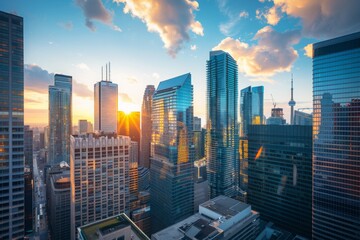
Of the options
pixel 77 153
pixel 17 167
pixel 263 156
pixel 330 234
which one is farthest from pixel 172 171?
pixel 330 234

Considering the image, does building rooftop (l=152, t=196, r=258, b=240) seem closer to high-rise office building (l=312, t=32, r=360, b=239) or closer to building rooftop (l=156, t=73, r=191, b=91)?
high-rise office building (l=312, t=32, r=360, b=239)

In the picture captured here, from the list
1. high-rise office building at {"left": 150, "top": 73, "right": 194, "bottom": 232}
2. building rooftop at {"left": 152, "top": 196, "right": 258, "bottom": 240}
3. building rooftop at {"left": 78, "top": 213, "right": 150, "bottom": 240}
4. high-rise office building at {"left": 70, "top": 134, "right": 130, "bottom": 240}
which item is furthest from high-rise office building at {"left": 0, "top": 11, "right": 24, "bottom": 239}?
high-rise office building at {"left": 150, "top": 73, "right": 194, "bottom": 232}

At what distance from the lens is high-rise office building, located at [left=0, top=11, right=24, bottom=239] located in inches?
2739

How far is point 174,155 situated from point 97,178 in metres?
50.1

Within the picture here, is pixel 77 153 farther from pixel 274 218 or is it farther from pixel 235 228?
pixel 274 218

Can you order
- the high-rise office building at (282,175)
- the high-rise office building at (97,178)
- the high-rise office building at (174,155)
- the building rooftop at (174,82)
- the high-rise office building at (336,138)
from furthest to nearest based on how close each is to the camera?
the building rooftop at (174,82)
the high-rise office building at (174,155)
the high-rise office building at (282,175)
the high-rise office building at (97,178)
the high-rise office building at (336,138)

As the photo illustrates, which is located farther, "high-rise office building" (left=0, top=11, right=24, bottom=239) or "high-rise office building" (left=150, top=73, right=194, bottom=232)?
"high-rise office building" (left=150, top=73, right=194, bottom=232)

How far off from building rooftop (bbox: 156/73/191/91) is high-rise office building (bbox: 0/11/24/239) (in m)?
85.0

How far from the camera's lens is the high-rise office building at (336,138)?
3120 inches

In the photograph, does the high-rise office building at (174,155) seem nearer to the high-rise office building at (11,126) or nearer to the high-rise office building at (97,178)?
the high-rise office building at (97,178)

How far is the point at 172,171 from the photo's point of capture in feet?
394

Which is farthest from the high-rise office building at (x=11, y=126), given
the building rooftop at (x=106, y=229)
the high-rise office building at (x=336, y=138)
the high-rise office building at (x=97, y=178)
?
the high-rise office building at (x=336, y=138)

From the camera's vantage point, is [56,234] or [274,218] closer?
[274,218]

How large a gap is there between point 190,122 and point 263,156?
6141 centimetres
